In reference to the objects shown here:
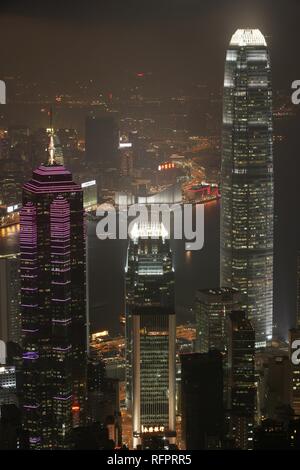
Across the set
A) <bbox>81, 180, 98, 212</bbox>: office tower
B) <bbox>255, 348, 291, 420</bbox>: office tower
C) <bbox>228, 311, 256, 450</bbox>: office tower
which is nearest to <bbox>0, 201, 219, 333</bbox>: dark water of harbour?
<bbox>81, 180, 98, 212</bbox>: office tower

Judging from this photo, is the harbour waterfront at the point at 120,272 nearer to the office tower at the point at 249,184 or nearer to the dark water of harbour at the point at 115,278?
the dark water of harbour at the point at 115,278

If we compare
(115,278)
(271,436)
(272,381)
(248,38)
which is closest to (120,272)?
(115,278)

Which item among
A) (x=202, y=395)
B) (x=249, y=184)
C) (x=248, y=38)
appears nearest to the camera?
(x=202, y=395)

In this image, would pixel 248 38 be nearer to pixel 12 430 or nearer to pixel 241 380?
pixel 241 380

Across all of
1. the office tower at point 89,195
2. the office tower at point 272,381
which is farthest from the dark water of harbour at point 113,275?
the office tower at point 272,381

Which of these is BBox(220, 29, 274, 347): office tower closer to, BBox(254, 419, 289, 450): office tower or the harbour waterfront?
the harbour waterfront
